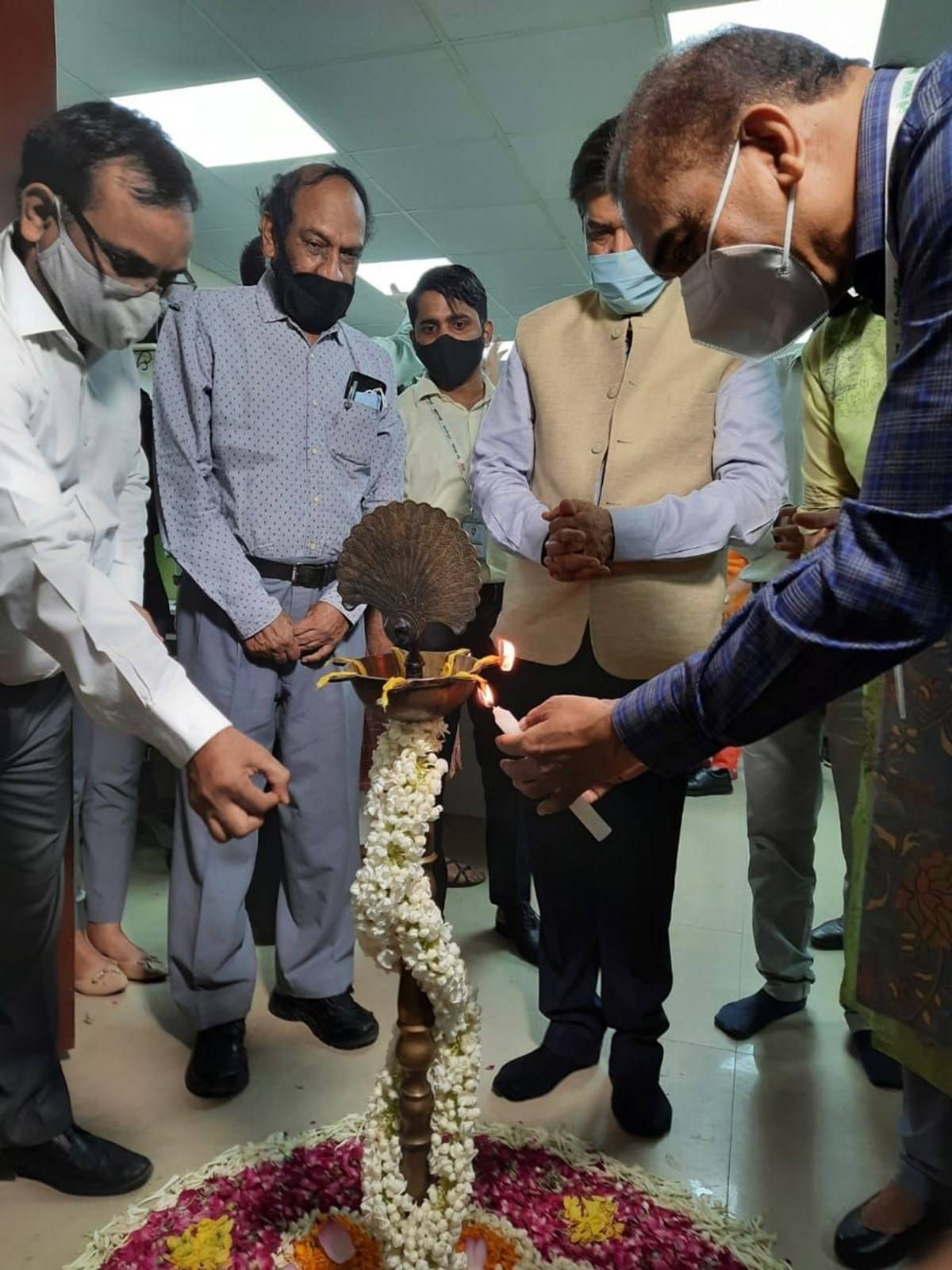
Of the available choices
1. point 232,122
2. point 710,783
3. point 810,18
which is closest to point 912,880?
point 710,783

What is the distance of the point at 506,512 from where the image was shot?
1.69 meters

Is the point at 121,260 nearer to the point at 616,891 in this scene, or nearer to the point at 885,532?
the point at 885,532

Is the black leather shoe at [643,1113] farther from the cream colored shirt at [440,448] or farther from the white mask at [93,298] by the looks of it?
the white mask at [93,298]

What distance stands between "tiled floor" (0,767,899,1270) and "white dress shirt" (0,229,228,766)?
32.9 inches

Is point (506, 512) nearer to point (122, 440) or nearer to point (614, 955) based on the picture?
point (122, 440)

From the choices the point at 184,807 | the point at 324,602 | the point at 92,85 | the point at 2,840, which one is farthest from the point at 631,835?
the point at 92,85

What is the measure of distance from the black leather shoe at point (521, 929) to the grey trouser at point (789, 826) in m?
0.59

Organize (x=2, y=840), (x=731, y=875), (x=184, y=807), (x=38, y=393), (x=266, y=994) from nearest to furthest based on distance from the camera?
(x=38, y=393) < (x=2, y=840) < (x=184, y=807) < (x=266, y=994) < (x=731, y=875)

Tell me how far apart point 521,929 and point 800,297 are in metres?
1.85

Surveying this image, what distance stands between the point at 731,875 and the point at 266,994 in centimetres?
156

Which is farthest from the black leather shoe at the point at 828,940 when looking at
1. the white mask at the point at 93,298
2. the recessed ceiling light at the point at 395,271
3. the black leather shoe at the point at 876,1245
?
the recessed ceiling light at the point at 395,271

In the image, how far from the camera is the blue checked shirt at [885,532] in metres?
0.73

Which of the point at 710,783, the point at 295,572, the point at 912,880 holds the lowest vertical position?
the point at 710,783

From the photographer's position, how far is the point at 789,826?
2.00 meters
